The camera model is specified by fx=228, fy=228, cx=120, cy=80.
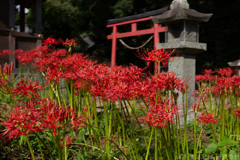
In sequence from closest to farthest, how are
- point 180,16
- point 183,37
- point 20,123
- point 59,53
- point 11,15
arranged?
point 20,123, point 59,53, point 180,16, point 183,37, point 11,15

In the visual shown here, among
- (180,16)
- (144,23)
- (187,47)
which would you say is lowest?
(187,47)

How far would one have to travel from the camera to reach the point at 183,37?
166 inches

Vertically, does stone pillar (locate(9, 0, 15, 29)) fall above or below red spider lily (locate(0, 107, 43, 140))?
above

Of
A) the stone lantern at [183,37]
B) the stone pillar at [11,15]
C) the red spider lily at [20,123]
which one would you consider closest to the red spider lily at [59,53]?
the stone lantern at [183,37]

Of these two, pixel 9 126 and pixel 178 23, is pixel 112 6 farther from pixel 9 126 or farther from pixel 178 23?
pixel 9 126

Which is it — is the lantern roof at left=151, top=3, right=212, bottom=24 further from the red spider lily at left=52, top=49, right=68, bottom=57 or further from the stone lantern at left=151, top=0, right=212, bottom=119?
the red spider lily at left=52, top=49, right=68, bottom=57

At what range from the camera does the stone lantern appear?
409 cm

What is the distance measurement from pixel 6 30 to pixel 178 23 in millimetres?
5909

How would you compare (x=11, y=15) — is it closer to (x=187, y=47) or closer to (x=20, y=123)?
(x=187, y=47)

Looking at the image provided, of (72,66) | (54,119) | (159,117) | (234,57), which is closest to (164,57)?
(159,117)

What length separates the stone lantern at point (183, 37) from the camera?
4090mm

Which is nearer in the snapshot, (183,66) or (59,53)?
(59,53)

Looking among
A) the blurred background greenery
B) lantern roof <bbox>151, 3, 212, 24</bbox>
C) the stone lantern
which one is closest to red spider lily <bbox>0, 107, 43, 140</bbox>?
the stone lantern

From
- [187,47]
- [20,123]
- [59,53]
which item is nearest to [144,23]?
[187,47]
